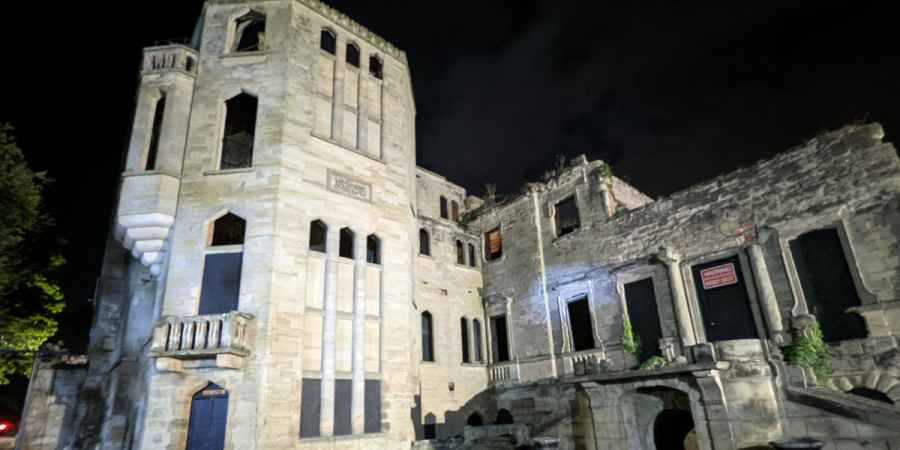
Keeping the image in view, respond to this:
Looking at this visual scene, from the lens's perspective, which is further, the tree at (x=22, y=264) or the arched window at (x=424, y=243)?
the arched window at (x=424, y=243)

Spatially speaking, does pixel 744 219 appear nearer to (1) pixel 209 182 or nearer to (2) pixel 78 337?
(1) pixel 209 182

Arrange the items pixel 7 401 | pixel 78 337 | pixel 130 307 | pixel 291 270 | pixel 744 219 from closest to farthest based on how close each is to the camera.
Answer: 1. pixel 291 270
2. pixel 744 219
3. pixel 130 307
4. pixel 7 401
5. pixel 78 337

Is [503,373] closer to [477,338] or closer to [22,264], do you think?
[477,338]

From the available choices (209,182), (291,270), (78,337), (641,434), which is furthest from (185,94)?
(78,337)

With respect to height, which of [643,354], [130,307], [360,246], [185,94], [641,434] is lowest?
[641,434]

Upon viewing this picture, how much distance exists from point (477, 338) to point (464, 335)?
681mm

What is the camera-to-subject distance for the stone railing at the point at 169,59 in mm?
15719

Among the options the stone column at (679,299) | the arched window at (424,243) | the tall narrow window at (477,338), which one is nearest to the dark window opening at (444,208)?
the arched window at (424,243)

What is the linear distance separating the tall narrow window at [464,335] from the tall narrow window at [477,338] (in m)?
0.34

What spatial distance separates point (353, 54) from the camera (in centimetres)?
1944

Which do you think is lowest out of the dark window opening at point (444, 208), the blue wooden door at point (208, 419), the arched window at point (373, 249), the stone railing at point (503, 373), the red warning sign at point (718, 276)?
the blue wooden door at point (208, 419)

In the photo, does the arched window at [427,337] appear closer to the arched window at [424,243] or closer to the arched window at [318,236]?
the arched window at [424,243]

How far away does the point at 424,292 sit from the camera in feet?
67.7

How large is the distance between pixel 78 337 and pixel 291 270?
27968mm
